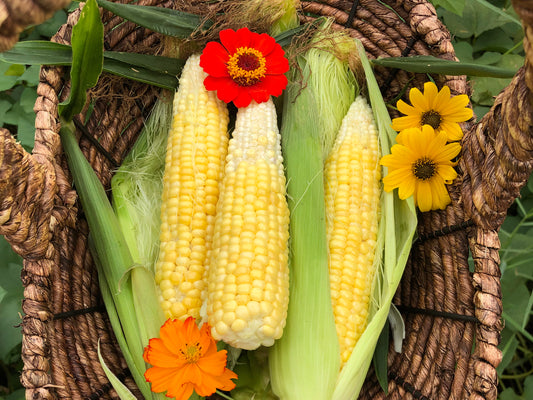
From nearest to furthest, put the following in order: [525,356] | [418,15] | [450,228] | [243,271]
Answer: [243,271] → [450,228] → [418,15] → [525,356]

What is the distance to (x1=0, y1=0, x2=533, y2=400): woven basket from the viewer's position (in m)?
1.12

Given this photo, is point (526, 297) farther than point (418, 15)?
Yes

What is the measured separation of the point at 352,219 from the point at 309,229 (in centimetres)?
14

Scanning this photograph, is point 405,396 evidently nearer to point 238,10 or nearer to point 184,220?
point 184,220

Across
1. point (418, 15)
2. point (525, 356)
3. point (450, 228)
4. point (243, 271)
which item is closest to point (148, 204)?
point (243, 271)

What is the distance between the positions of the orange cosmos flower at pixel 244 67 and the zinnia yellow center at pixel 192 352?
654mm

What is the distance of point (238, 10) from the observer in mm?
1546

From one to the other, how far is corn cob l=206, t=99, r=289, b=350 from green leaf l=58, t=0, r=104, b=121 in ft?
1.32

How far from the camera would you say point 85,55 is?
1.26 meters

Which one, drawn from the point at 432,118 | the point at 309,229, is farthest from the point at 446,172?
the point at 309,229

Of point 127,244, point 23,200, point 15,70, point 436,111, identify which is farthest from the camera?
point 15,70

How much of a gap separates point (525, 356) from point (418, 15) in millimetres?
1275

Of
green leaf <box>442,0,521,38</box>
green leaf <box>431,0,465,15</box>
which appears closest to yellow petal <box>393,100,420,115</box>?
green leaf <box>431,0,465,15</box>

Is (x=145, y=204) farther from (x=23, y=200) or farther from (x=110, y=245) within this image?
(x=23, y=200)
